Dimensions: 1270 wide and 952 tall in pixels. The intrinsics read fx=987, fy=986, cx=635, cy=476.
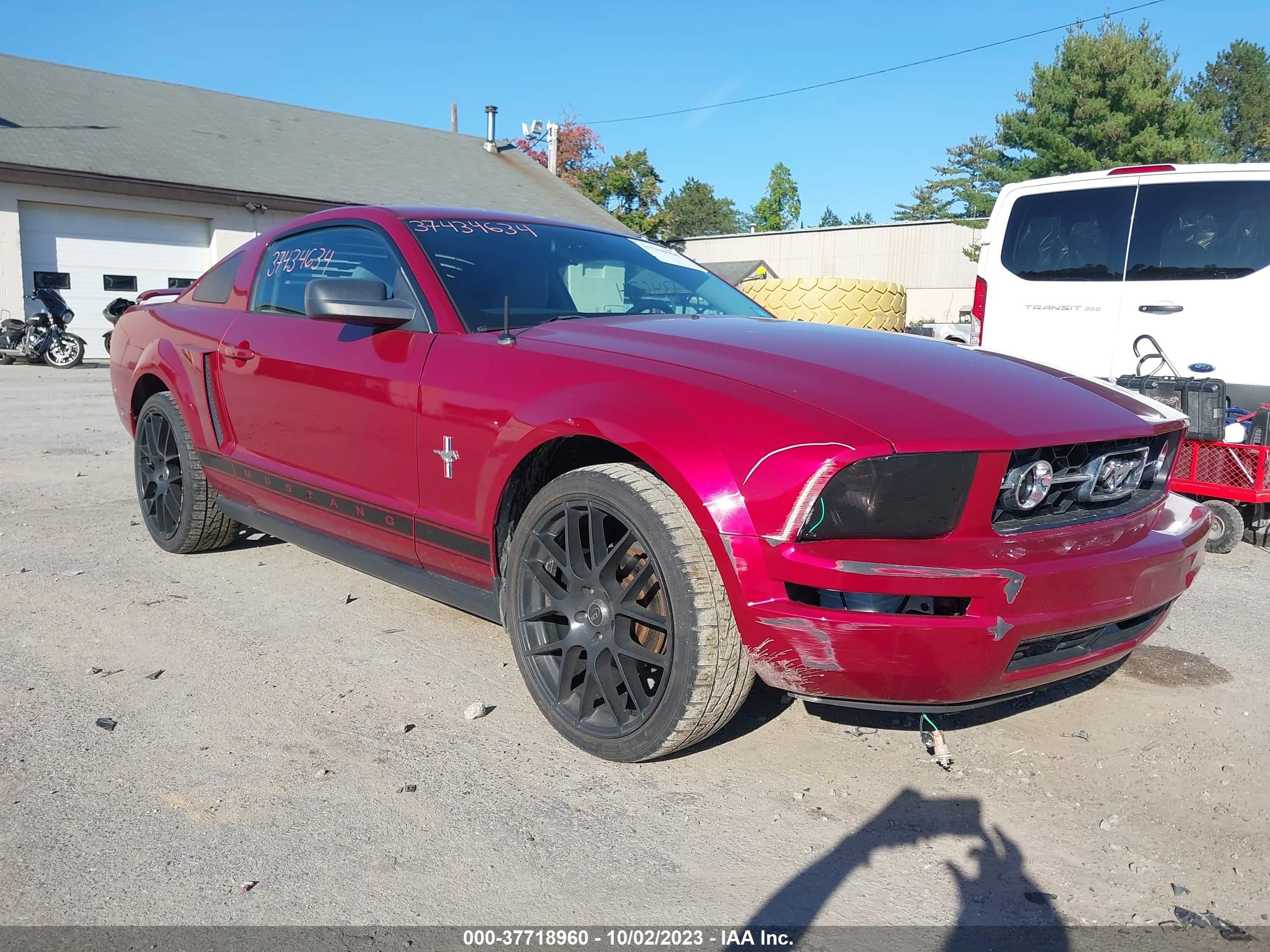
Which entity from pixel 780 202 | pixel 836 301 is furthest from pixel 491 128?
pixel 780 202

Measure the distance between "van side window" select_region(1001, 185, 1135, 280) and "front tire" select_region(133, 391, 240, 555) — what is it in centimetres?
522

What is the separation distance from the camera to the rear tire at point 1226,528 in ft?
16.8

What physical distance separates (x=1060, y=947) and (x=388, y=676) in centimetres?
210

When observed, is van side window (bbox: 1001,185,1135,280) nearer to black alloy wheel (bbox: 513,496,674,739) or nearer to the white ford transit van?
the white ford transit van

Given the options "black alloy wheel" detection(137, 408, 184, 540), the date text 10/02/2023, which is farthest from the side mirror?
the date text 10/02/2023

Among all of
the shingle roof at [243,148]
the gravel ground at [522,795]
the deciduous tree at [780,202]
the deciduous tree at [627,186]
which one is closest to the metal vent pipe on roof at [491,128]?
the shingle roof at [243,148]

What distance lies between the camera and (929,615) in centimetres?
218

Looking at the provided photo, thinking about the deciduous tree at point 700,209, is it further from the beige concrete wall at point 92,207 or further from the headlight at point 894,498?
the headlight at point 894,498

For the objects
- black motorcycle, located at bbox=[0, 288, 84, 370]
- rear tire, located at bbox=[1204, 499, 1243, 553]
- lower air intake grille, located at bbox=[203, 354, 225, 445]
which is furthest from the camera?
black motorcycle, located at bbox=[0, 288, 84, 370]

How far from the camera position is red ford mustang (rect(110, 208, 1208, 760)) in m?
2.19

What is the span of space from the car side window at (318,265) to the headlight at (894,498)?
1.70 m

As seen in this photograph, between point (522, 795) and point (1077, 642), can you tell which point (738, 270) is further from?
point (522, 795)

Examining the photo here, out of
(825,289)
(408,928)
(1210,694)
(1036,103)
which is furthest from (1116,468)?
(1036,103)

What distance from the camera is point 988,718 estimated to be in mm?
3014
